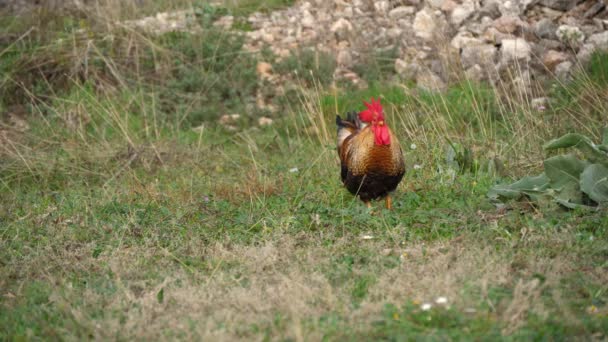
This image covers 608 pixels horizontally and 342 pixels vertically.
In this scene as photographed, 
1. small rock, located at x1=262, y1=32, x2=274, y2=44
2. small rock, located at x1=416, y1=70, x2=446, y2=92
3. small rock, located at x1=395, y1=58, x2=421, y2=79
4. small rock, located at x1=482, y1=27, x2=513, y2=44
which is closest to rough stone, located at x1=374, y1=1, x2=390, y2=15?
small rock, located at x1=395, y1=58, x2=421, y2=79

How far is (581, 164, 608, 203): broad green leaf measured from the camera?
4.67 m

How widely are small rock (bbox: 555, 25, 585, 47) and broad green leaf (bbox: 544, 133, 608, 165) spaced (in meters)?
3.48

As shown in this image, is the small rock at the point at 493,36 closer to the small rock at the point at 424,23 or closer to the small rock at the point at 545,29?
the small rock at the point at 545,29

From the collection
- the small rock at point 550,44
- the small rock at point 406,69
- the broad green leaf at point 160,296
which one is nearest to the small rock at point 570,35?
the small rock at point 550,44

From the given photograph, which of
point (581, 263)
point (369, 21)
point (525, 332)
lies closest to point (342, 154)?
point (581, 263)

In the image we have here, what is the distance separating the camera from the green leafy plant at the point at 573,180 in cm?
469

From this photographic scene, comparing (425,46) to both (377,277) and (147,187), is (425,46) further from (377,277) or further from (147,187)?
(377,277)

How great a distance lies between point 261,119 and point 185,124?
86 cm

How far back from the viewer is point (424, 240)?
4551 millimetres

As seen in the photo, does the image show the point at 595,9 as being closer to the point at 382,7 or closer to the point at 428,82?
the point at 428,82

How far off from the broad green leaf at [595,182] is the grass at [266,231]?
135 millimetres

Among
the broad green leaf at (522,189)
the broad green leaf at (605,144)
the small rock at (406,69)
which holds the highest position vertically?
the broad green leaf at (605,144)

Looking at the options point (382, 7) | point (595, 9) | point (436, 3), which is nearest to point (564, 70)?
point (595, 9)

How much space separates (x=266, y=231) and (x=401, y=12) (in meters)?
6.22
